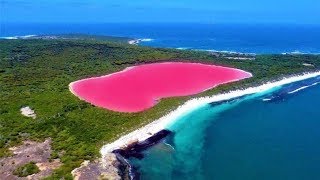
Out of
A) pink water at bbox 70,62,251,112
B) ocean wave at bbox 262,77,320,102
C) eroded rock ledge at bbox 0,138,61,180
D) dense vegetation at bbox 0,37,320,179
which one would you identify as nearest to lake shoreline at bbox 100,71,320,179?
dense vegetation at bbox 0,37,320,179

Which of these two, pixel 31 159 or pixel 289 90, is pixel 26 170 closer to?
pixel 31 159

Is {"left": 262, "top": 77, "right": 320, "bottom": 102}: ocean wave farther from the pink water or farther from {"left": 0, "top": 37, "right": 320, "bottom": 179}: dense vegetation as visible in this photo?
the pink water

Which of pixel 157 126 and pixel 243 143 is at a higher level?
pixel 157 126

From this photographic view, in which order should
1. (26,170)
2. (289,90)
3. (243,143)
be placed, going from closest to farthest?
(26,170) → (243,143) → (289,90)

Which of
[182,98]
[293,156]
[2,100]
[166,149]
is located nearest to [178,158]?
[166,149]

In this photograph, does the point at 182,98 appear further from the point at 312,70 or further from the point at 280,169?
the point at 312,70

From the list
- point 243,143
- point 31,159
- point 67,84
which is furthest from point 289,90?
point 31,159
